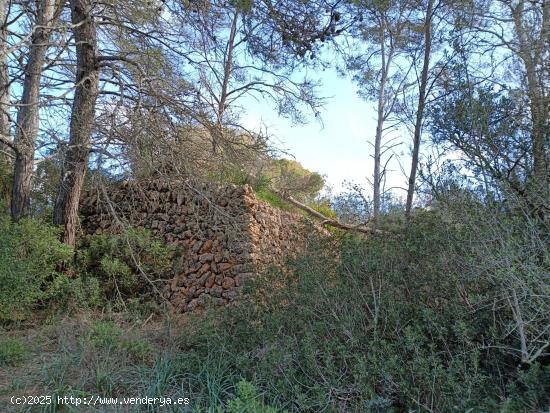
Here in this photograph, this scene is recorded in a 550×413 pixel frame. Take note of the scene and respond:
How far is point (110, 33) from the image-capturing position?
8.23 m

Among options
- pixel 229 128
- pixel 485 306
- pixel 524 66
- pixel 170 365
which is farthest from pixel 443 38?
pixel 170 365

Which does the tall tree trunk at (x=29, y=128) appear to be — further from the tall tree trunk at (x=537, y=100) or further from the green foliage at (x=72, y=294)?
the tall tree trunk at (x=537, y=100)

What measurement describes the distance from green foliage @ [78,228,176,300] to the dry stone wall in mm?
267

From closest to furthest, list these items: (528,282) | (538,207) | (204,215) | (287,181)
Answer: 1. (528,282)
2. (538,207)
3. (204,215)
4. (287,181)

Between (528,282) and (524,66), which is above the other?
(524,66)

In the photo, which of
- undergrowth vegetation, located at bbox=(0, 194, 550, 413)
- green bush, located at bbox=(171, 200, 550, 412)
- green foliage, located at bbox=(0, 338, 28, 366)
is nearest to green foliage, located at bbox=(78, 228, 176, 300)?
undergrowth vegetation, located at bbox=(0, 194, 550, 413)

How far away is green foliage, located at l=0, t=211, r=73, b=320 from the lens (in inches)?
227

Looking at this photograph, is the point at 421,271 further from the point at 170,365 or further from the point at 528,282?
the point at 170,365

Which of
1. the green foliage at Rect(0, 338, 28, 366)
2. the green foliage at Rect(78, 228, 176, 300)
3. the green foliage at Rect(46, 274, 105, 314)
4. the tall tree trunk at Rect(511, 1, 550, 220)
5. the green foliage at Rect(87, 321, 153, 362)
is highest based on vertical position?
the tall tree trunk at Rect(511, 1, 550, 220)

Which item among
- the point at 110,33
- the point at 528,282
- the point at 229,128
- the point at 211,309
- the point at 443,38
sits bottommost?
the point at 211,309

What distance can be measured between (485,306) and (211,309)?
2.71 meters

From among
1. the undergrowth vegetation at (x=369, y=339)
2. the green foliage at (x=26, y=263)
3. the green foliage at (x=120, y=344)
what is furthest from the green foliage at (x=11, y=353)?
the green foliage at (x=26, y=263)

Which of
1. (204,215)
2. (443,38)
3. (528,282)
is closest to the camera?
(528,282)

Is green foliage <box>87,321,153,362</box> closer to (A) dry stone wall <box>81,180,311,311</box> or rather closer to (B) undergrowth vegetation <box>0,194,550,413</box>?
(B) undergrowth vegetation <box>0,194,550,413</box>
